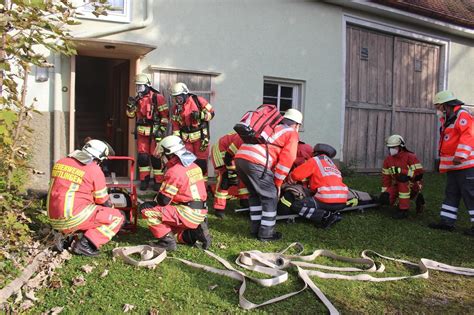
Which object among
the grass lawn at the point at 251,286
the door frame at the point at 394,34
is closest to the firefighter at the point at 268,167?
the grass lawn at the point at 251,286

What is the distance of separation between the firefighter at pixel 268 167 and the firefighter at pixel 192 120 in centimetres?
245

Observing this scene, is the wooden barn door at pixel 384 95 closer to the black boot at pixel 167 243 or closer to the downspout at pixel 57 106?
the downspout at pixel 57 106

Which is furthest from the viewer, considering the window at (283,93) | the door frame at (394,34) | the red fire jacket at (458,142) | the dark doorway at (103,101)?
the door frame at (394,34)

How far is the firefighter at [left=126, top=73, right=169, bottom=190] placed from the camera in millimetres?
8617

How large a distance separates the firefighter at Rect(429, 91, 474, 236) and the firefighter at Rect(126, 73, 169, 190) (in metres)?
4.71

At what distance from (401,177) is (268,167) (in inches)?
113

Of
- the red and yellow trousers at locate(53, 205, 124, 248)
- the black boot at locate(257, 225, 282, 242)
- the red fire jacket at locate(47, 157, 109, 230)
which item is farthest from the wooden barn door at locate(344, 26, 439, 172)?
the red fire jacket at locate(47, 157, 109, 230)

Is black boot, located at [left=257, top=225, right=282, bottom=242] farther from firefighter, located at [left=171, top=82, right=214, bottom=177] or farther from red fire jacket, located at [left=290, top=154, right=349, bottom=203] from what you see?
firefighter, located at [left=171, top=82, right=214, bottom=177]

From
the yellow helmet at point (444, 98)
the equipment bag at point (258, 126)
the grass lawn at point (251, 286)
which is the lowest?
the grass lawn at point (251, 286)

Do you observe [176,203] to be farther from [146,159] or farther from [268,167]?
[146,159]

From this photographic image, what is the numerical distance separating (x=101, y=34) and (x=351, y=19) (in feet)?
21.0

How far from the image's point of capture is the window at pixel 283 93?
1112 centimetres

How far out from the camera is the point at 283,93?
1137 centimetres

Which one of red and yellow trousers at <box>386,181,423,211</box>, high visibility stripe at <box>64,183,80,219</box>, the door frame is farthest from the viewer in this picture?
the door frame
